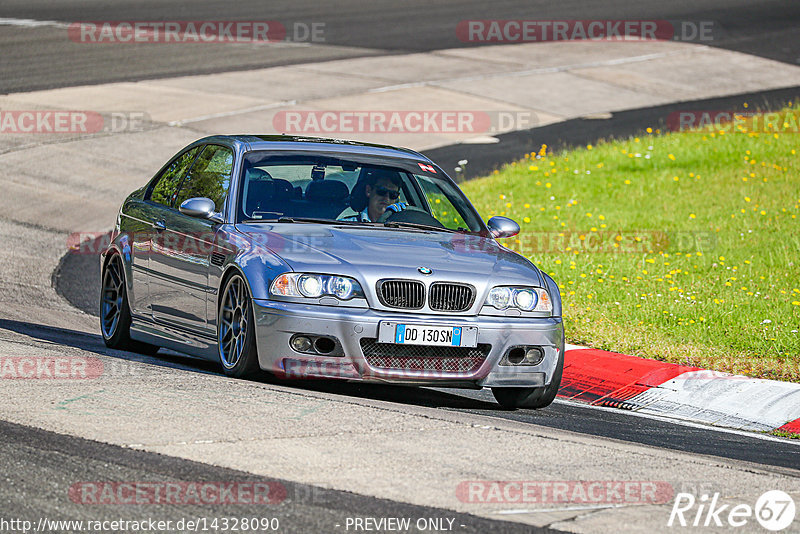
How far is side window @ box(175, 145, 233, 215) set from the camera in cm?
882

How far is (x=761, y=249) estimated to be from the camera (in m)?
14.5

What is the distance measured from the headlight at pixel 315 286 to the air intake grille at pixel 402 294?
0.46 ft

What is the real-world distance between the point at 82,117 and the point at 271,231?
47.6 ft

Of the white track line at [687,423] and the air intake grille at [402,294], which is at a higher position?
the air intake grille at [402,294]

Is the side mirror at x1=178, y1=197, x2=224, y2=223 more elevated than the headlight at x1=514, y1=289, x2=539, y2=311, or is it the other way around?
→ the side mirror at x1=178, y1=197, x2=224, y2=223

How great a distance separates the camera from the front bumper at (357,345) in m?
7.47

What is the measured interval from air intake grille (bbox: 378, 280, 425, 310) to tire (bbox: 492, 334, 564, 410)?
1.06 meters

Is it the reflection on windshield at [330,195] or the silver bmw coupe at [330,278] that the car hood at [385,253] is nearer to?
the silver bmw coupe at [330,278]

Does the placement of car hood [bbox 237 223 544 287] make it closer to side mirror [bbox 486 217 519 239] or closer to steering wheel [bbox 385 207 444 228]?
steering wheel [bbox 385 207 444 228]

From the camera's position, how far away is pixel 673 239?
1526 cm

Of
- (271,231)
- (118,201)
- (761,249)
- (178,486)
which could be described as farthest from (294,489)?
(118,201)

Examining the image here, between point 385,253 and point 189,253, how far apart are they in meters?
1.53
